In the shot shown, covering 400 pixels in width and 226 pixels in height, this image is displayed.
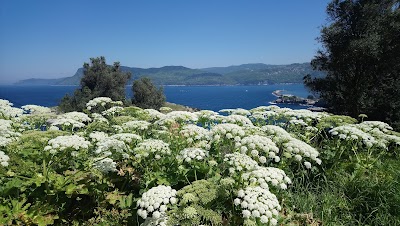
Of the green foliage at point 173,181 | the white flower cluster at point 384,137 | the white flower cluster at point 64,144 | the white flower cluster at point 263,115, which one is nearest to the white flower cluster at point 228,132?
the green foliage at point 173,181

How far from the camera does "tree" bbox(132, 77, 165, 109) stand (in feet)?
192

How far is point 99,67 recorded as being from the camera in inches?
2351

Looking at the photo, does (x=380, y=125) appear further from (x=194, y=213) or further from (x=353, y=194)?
(x=194, y=213)

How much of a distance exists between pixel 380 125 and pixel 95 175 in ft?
23.5

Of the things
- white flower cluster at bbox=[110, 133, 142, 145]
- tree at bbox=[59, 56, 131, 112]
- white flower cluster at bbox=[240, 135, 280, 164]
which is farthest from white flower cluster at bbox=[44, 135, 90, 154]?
tree at bbox=[59, 56, 131, 112]

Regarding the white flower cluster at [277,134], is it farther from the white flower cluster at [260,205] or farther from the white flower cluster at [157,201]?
the white flower cluster at [157,201]

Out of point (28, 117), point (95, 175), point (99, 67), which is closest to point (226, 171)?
point (95, 175)

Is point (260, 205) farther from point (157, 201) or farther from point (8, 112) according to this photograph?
point (8, 112)

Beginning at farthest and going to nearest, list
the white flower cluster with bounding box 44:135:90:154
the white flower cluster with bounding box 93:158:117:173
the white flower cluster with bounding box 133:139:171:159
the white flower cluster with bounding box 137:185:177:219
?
the white flower cluster with bounding box 93:158:117:173
the white flower cluster with bounding box 133:139:171:159
the white flower cluster with bounding box 44:135:90:154
the white flower cluster with bounding box 137:185:177:219

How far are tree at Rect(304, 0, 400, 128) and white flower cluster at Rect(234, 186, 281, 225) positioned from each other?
19452 mm

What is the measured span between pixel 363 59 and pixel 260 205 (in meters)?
21.9

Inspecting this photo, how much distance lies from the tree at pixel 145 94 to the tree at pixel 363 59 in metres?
41.3

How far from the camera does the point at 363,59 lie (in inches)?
822

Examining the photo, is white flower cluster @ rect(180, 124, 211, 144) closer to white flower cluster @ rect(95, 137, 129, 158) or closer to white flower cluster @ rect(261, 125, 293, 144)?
white flower cluster @ rect(95, 137, 129, 158)
